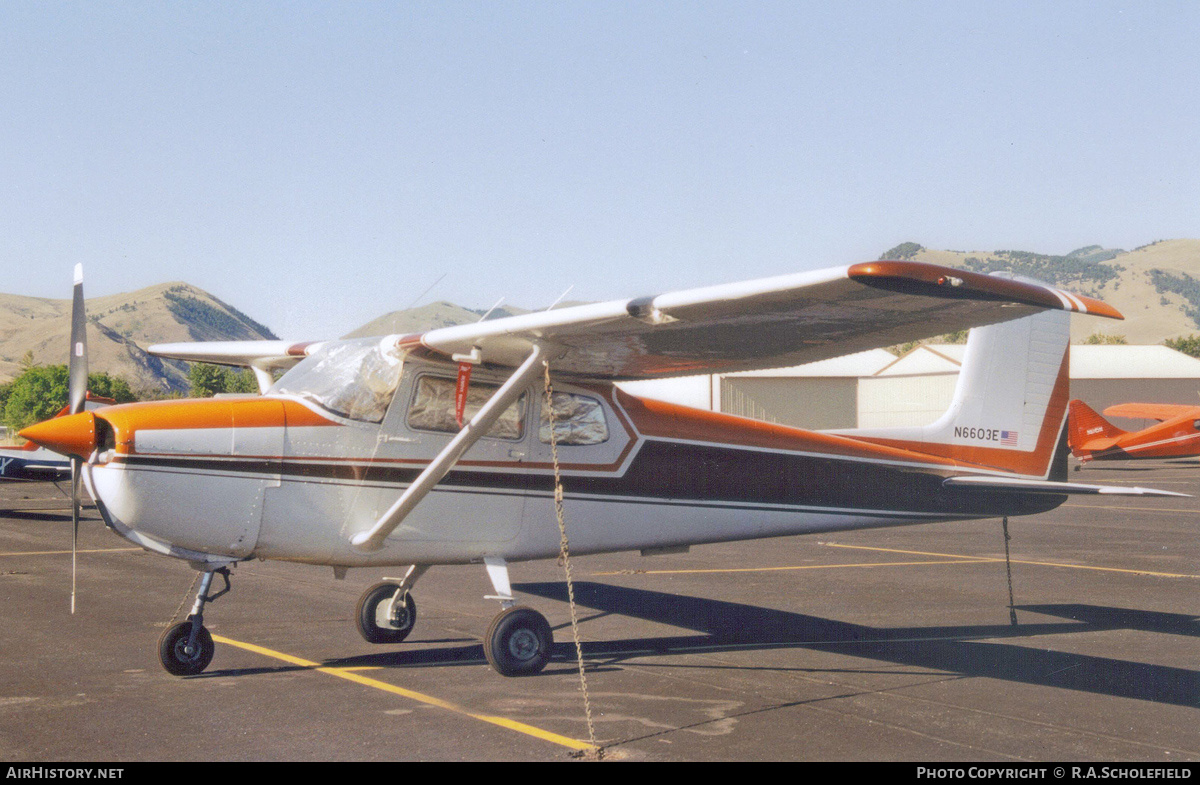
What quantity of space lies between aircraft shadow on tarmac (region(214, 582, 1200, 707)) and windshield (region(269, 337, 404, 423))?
1.93m

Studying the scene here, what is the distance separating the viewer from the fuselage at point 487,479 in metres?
6.82

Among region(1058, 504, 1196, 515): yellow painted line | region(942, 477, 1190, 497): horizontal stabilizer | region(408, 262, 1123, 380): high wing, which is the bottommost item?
region(1058, 504, 1196, 515): yellow painted line

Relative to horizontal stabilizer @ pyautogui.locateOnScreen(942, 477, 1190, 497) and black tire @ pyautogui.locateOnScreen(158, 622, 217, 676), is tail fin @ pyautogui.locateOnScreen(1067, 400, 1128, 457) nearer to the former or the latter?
horizontal stabilizer @ pyautogui.locateOnScreen(942, 477, 1190, 497)

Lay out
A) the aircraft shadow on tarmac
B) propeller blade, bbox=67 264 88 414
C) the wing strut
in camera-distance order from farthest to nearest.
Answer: propeller blade, bbox=67 264 88 414, the aircraft shadow on tarmac, the wing strut

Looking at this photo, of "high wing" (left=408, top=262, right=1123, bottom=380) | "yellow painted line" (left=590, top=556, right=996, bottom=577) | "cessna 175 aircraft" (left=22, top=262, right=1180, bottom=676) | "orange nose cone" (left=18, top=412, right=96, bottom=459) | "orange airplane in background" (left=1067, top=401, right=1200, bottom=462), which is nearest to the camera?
"high wing" (left=408, top=262, right=1123, bottom=380)

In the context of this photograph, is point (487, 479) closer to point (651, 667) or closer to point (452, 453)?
point (452, 453)

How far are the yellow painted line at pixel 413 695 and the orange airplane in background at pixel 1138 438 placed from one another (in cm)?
3398

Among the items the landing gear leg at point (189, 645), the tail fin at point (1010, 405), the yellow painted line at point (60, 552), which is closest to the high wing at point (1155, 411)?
the tail fin at point (1010, 405)

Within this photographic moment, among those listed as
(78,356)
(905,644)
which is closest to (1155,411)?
(905,644)

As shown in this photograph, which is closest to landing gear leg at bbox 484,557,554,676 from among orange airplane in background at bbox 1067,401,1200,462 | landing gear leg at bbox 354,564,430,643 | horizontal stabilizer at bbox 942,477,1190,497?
landing gear leg at bbox 354,564,430,643

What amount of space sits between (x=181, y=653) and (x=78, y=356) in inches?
99.5

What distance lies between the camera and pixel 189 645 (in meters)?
7.25

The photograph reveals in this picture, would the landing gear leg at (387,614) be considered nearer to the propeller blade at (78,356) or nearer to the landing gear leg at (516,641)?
the landing gear leg at (516,641)

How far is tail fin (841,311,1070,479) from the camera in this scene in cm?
992
